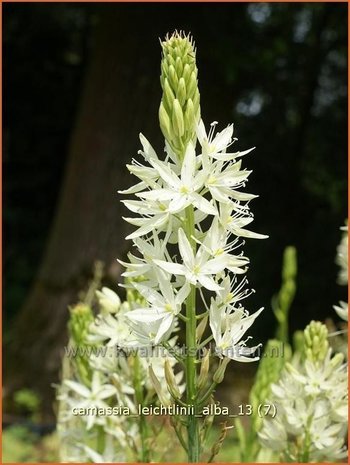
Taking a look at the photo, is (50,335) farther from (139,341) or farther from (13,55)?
(13,55)

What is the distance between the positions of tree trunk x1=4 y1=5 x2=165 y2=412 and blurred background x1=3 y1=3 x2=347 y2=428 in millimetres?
11

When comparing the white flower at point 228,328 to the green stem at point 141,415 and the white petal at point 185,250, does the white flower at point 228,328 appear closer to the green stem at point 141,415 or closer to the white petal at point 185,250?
the white petal at point 185,250

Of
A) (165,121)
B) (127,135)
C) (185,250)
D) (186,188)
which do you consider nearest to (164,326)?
(185,250)

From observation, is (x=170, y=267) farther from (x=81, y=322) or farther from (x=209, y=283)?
(x=81, y=322)

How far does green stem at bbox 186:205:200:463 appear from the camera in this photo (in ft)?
3.59

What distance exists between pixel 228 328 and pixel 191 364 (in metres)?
0.10

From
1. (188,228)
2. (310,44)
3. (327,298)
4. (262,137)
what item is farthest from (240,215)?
(310,44)

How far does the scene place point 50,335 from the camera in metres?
4.83

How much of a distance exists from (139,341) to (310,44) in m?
6.44

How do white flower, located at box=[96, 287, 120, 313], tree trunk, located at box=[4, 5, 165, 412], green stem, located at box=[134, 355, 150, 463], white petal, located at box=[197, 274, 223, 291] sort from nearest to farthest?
white petal, located at box=[197, 274, 223, 291], green stem, located at box=[134, 355, 150, 463], white flower, located at box=[96, 287, 120, 313], tree trunk, located at box=[4, 5, 165, 412]

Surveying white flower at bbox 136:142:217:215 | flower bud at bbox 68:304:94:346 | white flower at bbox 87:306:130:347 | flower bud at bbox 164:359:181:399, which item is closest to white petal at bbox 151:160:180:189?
white flower at bbox 136:142:217:215

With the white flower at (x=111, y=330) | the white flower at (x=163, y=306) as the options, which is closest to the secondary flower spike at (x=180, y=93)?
the white flower at (x=163, y=306)

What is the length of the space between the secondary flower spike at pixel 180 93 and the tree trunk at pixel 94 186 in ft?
10.4

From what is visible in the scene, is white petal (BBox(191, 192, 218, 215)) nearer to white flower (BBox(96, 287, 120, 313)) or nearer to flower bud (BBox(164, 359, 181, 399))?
flower bud (BBox(164, 359, 181, 399))
